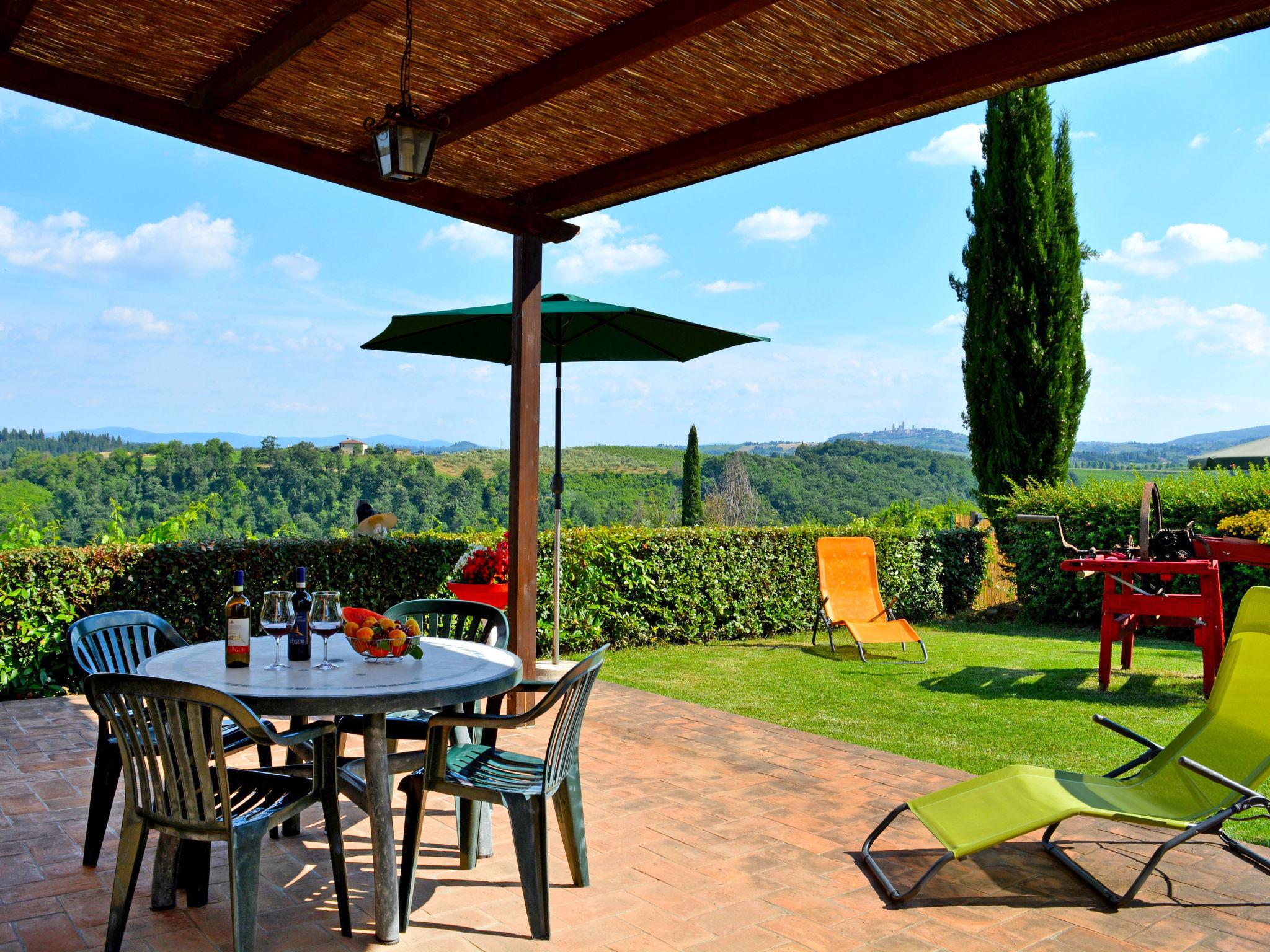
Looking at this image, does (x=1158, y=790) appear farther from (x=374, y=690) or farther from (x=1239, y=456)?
(x=1239, y=456)

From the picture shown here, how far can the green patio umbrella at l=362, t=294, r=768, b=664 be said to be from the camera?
6094 millimetres

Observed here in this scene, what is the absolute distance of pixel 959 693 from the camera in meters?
6.62

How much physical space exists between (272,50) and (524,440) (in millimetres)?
2429

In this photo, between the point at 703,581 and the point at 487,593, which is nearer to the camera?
the point at 487,593

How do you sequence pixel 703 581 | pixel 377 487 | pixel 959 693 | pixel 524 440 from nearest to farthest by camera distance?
1. pixel 524 440
2. pixel 959 693
3. pixel 703 581
4. pixel 377 487

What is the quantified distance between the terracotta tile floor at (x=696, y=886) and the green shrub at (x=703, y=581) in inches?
139

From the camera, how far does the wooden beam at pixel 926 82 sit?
2.92 meters

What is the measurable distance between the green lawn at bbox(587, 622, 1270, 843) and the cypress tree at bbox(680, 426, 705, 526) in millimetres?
10607

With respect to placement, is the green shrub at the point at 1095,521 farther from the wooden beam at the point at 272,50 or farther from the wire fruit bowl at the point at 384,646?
the wooden beam at the point at 272,50

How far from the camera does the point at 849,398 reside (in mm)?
39281

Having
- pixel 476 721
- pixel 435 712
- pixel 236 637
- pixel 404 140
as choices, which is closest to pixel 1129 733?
pixel 476 721

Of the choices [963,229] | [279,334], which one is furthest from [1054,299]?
[279,334]

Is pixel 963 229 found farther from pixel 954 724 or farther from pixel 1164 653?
pixel 954 724

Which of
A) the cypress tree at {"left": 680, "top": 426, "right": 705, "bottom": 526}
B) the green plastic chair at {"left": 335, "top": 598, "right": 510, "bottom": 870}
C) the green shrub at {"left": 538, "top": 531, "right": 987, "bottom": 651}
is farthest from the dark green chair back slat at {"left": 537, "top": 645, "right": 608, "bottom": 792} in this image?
the cypress tree at {"left": 680, "top": 426, "right": 705, "bottom": 526}
